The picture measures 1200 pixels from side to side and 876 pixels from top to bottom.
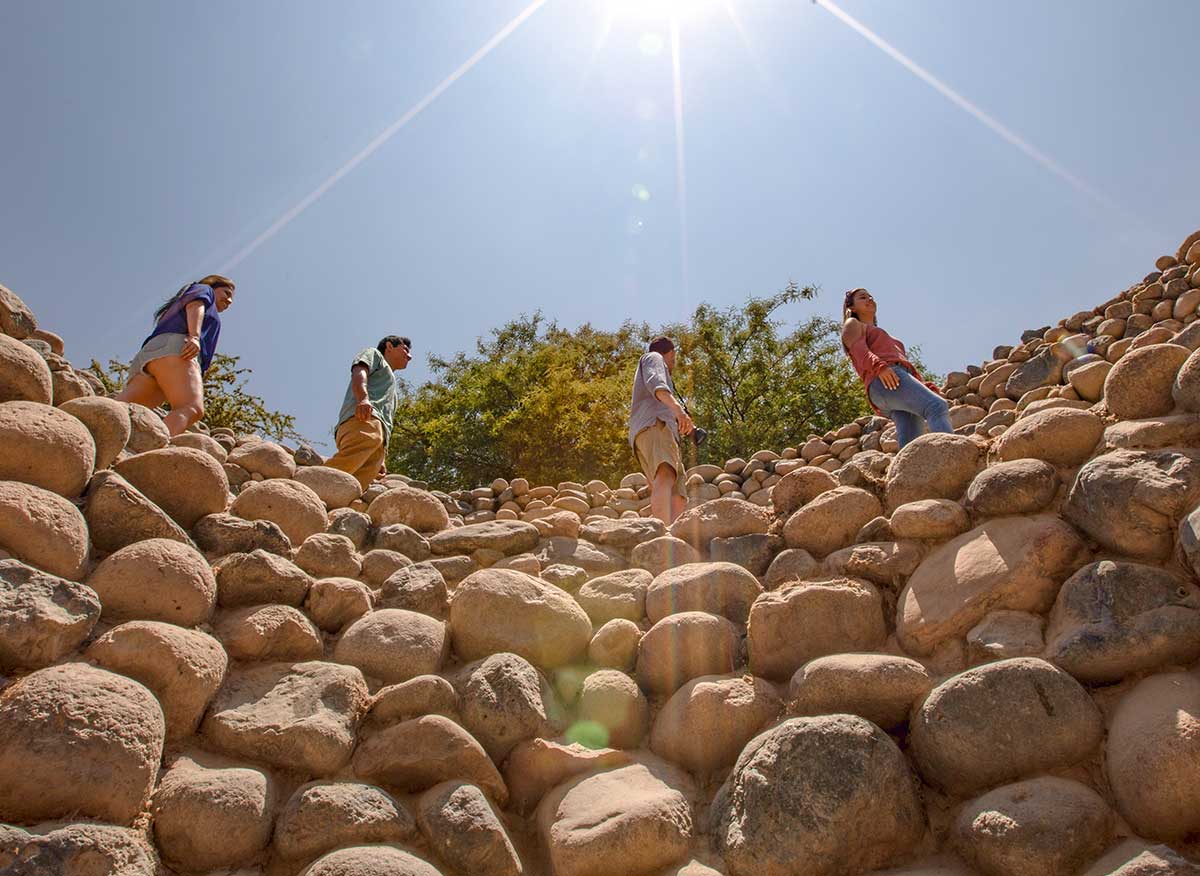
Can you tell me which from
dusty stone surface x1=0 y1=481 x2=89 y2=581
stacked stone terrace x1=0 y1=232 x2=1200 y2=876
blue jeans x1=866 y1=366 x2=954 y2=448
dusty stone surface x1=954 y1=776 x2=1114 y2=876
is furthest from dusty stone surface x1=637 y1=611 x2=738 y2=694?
blue jeans x1=866 y1=366 x2=954 y2=448

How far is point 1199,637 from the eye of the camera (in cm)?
192

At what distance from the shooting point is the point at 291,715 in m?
2.18

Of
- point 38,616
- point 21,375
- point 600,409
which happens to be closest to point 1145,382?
point 38,616

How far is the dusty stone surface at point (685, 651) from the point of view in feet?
8.33

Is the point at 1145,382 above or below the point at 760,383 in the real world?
below

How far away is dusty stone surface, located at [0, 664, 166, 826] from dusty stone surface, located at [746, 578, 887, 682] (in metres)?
1.78

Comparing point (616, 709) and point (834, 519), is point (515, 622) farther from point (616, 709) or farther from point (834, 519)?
point (834, 519)

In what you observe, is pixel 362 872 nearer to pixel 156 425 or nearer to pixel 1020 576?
pixel 1020 576

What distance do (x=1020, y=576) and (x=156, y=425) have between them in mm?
3535

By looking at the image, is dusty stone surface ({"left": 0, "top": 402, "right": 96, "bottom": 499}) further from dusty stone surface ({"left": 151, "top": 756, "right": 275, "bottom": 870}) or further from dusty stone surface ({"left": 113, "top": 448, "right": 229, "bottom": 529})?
dusty stone surface ({"left": 151, "top": 756, "right": 275, "bottom": 870})

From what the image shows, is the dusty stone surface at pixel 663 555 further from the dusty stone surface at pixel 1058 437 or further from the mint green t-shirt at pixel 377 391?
the mint green t-shirt at pixel 377 391

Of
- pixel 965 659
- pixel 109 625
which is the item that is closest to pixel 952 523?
pixel 965 659

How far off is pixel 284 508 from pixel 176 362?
181cm

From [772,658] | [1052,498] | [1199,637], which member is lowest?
[1199,637]
